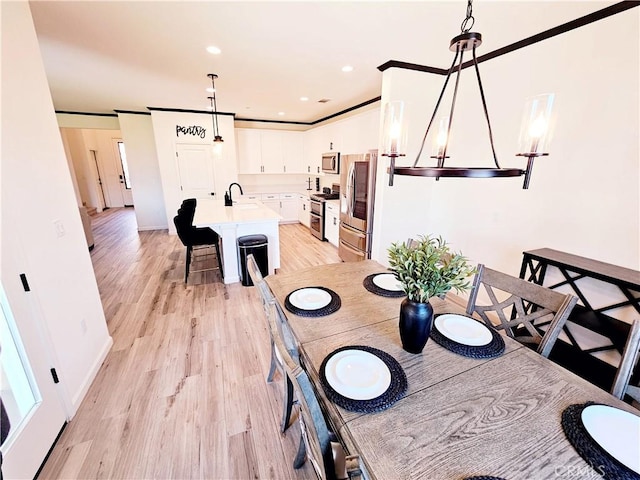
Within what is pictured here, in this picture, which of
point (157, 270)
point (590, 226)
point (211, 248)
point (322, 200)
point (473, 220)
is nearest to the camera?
point (590, 226)

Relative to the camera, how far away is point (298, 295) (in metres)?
1.69

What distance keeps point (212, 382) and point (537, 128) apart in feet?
8.11

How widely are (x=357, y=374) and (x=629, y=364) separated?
1060 millimetres

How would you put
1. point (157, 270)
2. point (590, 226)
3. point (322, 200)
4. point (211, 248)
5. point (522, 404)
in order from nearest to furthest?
point (522, 404)
point (590, 226)
point (157, 270)
point (211, 248)
point (322, 200)

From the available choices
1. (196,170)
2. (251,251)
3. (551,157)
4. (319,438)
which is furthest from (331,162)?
(319,438)

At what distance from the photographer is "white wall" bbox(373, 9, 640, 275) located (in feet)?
6.20

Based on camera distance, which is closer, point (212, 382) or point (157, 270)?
point (212, 382)

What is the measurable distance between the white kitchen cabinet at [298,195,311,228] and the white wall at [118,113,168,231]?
3323 millimetres

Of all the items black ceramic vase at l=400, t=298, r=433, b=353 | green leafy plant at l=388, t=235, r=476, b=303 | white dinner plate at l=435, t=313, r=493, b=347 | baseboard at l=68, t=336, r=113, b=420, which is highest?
green leafy plant at l=388, t=235, r=476, b=303

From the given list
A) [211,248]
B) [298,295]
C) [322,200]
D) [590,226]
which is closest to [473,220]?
[590,226]

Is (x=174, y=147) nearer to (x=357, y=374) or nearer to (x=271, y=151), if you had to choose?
(x=271, y=151)

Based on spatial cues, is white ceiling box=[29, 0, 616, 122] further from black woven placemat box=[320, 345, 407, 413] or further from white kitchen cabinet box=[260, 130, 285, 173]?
white kitchen cabinet box=[260, 130, 285, 173]

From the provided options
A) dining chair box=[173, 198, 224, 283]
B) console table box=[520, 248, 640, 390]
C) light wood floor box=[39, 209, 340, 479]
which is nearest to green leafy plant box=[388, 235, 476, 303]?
light wood floor box=[39, 209, 340, 479]

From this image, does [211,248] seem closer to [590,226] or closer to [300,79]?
[300,79]
